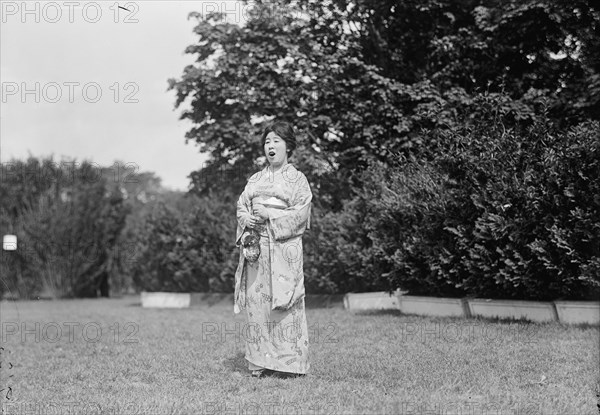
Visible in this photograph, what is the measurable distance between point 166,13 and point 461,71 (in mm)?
7484

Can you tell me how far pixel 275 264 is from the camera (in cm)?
609

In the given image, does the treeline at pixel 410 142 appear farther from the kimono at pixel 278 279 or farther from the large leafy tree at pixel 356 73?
the kimono at pixel 278 279

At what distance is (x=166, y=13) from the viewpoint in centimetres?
1198

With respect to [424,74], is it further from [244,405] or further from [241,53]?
[244,405]

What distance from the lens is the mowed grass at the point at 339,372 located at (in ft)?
16.0

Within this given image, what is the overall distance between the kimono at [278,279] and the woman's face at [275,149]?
0.10 meters

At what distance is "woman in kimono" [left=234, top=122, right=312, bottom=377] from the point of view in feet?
19.8

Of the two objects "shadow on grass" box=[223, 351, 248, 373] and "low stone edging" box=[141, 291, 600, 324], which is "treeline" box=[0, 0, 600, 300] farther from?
"shadow on grass" box=[223, 351, 248, 373]

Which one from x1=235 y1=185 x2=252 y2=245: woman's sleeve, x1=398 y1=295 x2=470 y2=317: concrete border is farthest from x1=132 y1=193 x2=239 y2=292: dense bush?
x1=235 y1=185 x2=252 y2=245: woman's sleeve

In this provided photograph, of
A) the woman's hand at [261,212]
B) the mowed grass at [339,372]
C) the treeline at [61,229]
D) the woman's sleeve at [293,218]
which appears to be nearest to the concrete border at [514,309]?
the mowed grass at [339,372]

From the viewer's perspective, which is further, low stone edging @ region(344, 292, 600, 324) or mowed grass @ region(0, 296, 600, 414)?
low stone edging @ region(344, 292, 600, 324)

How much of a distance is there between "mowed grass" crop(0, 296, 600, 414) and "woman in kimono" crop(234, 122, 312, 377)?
0.29 metres

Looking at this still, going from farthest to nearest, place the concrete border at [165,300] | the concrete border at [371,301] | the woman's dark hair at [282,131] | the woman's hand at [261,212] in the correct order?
the concrete border at [165,300], the concrete border at [371,301], the woman's dark hair at [282,131], the woman's hand at [261,212]

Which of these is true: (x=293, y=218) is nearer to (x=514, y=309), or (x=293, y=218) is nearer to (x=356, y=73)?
(x=514, y=309)
